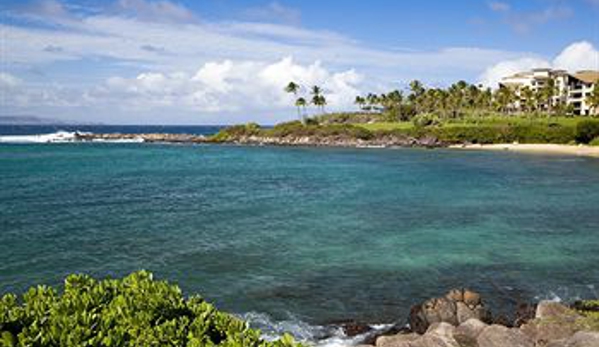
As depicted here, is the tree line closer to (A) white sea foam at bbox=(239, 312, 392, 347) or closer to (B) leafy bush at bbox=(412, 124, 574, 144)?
(B) leafy bush at bbox=(412, 124, 574, 144)

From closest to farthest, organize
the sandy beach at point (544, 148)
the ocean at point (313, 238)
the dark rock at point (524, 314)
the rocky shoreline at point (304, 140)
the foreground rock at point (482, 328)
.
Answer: the foreground rock at point (482, 328) < the dark rock at point (524, 314) < the ocean at point (313, 238) < the sandy beach at point (544, 148) < the rocky shoreline at point (304, 140)

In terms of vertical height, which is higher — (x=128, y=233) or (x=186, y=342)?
(x=186, y=342)

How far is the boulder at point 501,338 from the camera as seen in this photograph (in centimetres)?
1686

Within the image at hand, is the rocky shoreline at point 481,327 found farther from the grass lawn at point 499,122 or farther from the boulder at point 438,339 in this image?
the grass lawn at point 499,122

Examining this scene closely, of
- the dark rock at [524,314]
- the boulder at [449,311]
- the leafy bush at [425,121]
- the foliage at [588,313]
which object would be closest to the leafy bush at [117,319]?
the boulder at [449,311]

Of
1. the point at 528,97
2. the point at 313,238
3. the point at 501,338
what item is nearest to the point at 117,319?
the point at 501,338

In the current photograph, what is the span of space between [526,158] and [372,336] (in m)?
90.1

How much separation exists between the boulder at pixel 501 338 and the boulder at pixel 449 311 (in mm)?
2510

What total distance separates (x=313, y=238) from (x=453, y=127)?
11252 centimetres

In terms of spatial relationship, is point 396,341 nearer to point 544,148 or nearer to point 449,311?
point 449,311

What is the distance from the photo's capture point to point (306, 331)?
68.3ft

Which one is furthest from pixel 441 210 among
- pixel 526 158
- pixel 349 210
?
pixel 526 158

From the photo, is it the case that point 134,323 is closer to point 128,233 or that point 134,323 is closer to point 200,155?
point 128,233

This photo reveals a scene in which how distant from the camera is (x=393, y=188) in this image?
6025 centimetres
